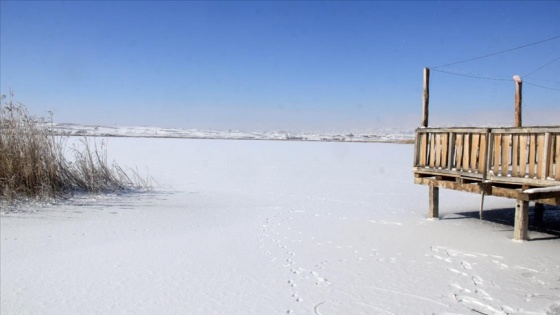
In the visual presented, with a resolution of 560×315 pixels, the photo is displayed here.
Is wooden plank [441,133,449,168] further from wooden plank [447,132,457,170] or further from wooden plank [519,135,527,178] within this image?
wooden plank [519,135,527,178]

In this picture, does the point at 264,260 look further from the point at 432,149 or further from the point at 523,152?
the point at 432,149

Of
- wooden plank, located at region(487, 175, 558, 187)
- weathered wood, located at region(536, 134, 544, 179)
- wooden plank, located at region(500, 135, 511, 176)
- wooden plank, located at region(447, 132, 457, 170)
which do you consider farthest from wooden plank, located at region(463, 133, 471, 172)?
weathered wood, located at region(536, 134, 544, 179)

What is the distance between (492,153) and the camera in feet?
24.6

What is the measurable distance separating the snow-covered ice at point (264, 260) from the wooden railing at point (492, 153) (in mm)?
1059

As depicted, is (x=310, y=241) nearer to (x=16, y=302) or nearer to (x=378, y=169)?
(x=16, y=302)

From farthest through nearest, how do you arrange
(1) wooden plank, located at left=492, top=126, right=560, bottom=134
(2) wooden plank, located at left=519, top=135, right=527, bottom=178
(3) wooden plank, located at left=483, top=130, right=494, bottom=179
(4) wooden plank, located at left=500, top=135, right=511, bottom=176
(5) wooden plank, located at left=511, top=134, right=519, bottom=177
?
(3) wooden plank, located at left=483, top=130, right=494, bottom=179
(4) wooden plank, located at left=500, top=135, right=511, bottom=176
(5) wooden plank, located at left=511, top=134, right=519, bottom=177
(2) wooden plank, located at left=519, top=135, right=527, bottom=178
(1) wooden plank, located at left=492, top=126, right=560, bottom=134

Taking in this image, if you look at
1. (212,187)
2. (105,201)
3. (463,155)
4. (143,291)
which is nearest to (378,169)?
(212,187)

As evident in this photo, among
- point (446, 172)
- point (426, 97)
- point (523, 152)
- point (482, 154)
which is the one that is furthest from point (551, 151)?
point (426, 97)

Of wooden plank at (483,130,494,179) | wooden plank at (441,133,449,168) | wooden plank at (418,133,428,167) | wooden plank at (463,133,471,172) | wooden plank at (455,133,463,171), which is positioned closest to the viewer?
wooden plank at (483,130,494,179)

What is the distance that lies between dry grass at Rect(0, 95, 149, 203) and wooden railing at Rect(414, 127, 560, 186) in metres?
7.62

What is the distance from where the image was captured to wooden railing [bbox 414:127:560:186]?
6617mm

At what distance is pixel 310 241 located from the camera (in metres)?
6.90

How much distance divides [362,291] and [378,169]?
52.8ft

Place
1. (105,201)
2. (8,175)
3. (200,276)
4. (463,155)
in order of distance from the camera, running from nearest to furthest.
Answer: (200,276)
(463,155)
(8,175)
(105,201)
